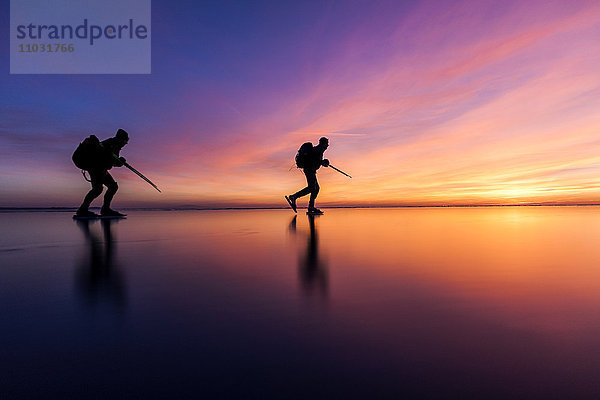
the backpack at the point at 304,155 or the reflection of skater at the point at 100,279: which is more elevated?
the backpack at the point at 304,155

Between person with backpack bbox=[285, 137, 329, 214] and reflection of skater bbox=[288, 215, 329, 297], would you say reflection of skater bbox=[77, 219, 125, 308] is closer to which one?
reflection of skater bbox=[288, 215, 329, 297]

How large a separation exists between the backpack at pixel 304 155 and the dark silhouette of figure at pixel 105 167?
5.68 meters

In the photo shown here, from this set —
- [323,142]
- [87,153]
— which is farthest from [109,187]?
[323,142]

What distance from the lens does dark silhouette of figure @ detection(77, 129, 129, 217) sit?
28.6ft

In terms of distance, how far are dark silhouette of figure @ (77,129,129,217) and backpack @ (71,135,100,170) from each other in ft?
0.20

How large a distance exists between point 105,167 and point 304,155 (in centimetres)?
635

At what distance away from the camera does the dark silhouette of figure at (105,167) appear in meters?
8.73

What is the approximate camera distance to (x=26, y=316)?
53.8 inches

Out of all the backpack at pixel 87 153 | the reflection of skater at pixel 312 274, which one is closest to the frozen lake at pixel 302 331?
the reflection of skater at pixel 312 274

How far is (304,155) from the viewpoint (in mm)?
10844

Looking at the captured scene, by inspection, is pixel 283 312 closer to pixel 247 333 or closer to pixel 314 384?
pixel 247 333

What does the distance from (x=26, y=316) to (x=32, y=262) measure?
1.73 metres

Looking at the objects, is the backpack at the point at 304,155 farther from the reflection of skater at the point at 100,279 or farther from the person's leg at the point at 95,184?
the reflection of skater at the point at 100,279

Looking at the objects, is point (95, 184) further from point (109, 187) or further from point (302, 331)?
point (302, 331)
